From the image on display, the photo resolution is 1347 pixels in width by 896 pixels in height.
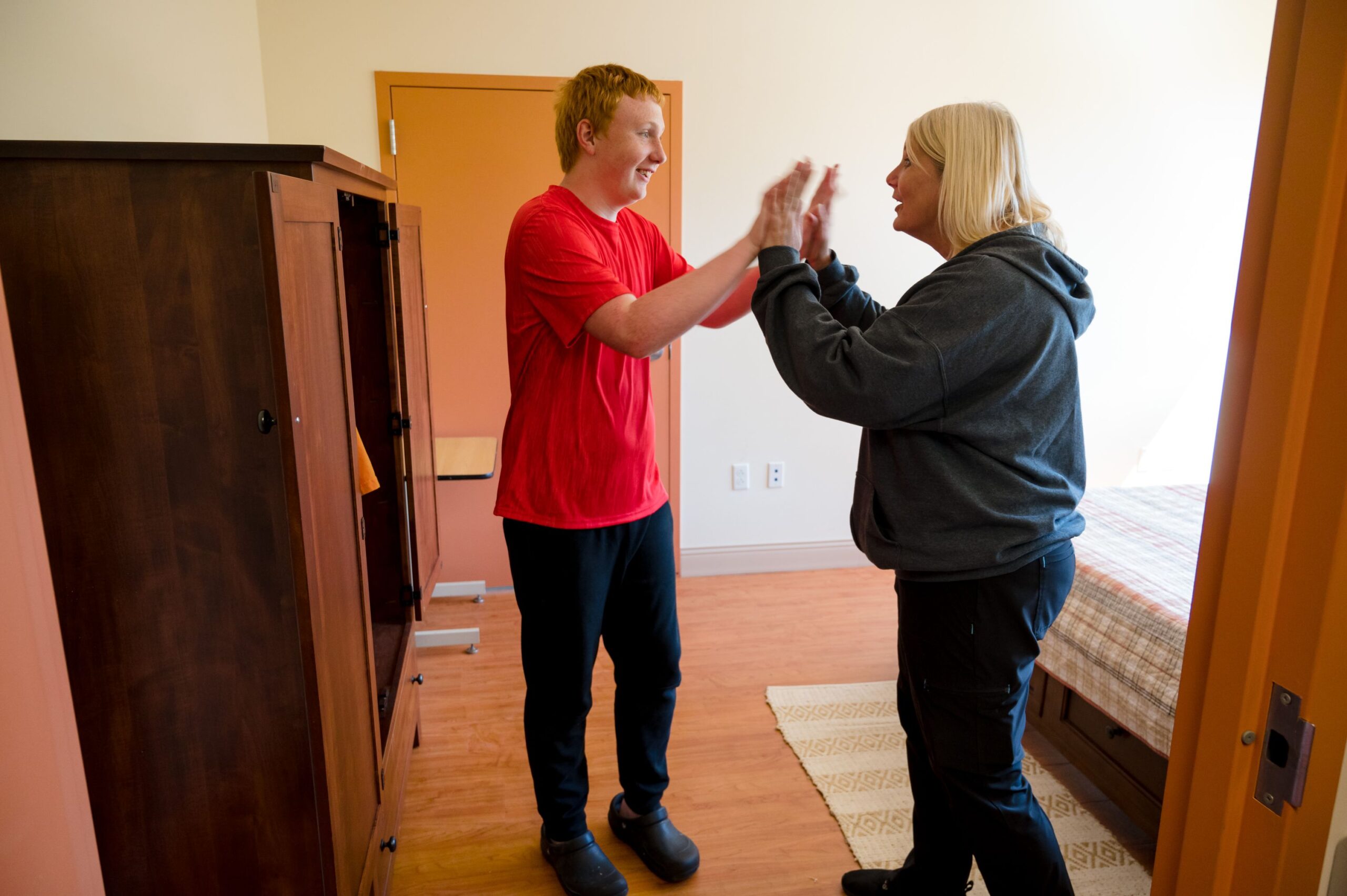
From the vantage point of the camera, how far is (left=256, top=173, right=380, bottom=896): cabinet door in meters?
1.02

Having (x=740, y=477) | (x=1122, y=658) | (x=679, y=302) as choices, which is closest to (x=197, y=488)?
(x=679, y=302)

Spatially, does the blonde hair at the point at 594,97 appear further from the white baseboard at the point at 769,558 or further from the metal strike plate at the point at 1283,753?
the white baseboard at the point at 769,558

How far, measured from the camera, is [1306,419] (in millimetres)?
535

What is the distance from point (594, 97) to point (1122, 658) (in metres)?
1.62

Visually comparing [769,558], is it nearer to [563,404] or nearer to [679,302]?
[563,404]

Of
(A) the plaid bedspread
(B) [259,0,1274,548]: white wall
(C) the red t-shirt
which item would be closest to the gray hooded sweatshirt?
(C) the red t-shirt

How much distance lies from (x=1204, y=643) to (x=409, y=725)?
1.95m

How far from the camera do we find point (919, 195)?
53.1 inches

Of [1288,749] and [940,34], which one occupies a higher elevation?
[940,34]

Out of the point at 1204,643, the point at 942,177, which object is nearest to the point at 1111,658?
the point at 942,177

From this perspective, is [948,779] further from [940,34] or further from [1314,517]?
[940,34]

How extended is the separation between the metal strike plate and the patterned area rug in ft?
4.79

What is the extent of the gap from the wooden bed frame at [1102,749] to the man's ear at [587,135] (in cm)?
160

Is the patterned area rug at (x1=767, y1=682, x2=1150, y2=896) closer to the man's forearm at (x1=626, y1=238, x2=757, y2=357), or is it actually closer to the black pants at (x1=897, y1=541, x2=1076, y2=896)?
the black pants at (x1=897, y1=541, x2=1076, y2=896)
